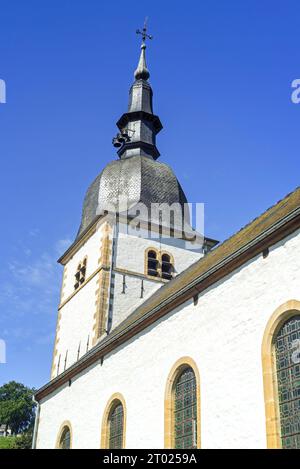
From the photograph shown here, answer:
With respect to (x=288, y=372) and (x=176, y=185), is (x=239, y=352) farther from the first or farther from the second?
(x=176, y=185)

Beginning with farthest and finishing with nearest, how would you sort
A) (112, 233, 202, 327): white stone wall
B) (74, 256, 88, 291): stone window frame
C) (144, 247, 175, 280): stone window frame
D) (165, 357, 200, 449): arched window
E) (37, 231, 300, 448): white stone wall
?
(74, 256, 88, 291): stone window frame
(144, 247, 175, 280): stone window frame
(112, 233, 202, 327): white stone wall
(165, 357, 200, 449): arched window
(37, 231, 300, 448): white stone wall

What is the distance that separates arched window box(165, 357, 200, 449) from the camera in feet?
36.8

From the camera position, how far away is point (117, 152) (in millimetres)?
26734

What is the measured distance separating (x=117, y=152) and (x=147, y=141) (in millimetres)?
1429

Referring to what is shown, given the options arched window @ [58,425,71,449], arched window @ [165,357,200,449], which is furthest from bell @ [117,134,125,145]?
arched window @ [165,357,200,449]

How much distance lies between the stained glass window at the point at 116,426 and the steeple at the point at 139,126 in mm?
13335

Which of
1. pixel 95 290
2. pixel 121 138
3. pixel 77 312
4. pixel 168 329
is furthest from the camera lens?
pixel 121 138

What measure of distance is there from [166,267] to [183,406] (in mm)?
11318

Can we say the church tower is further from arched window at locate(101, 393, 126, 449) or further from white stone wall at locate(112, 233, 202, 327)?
arched window at locate(101, 393, 126, 449)

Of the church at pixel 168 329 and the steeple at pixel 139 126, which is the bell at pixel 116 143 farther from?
the church at pixel 168 329

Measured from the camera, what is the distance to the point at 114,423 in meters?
14.3

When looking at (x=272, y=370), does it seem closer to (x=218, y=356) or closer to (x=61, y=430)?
(x=218, y=356)

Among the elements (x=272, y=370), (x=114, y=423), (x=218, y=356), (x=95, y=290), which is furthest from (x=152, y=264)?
(x=272, y=370)
